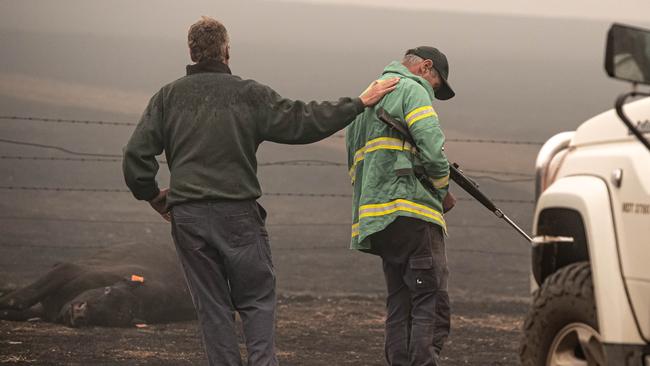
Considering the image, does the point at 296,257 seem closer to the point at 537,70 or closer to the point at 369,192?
the point at 369,192

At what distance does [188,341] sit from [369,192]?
3.44 metres

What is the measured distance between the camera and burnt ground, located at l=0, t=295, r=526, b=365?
9492mm

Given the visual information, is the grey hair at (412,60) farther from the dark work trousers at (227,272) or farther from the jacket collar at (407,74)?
the dark work trousers at (227,272)

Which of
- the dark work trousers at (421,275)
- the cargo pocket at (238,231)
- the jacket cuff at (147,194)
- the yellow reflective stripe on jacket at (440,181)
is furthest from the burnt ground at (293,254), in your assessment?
the cargo pocket at (238,231)

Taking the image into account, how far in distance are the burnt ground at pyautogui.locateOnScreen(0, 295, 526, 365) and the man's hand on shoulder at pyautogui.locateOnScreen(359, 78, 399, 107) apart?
9.11ft

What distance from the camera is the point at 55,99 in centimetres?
3184

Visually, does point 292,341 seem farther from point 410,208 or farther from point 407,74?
point 407,74

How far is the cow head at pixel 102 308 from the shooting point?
427 inches

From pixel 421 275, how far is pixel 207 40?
1.66 m

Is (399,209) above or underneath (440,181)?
underneath

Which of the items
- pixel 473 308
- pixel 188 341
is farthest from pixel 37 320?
pixel 473 308

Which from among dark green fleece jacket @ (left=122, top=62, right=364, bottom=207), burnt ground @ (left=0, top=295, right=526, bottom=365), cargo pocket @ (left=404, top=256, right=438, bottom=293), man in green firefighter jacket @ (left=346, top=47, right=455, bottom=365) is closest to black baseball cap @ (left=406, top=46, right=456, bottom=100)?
man in green firefighter jacket @ (left=346, top=47, right=455, bottom=365)

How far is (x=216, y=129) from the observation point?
272 inches

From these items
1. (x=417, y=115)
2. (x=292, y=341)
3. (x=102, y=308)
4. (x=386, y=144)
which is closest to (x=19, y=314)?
(x=102, y=308)
